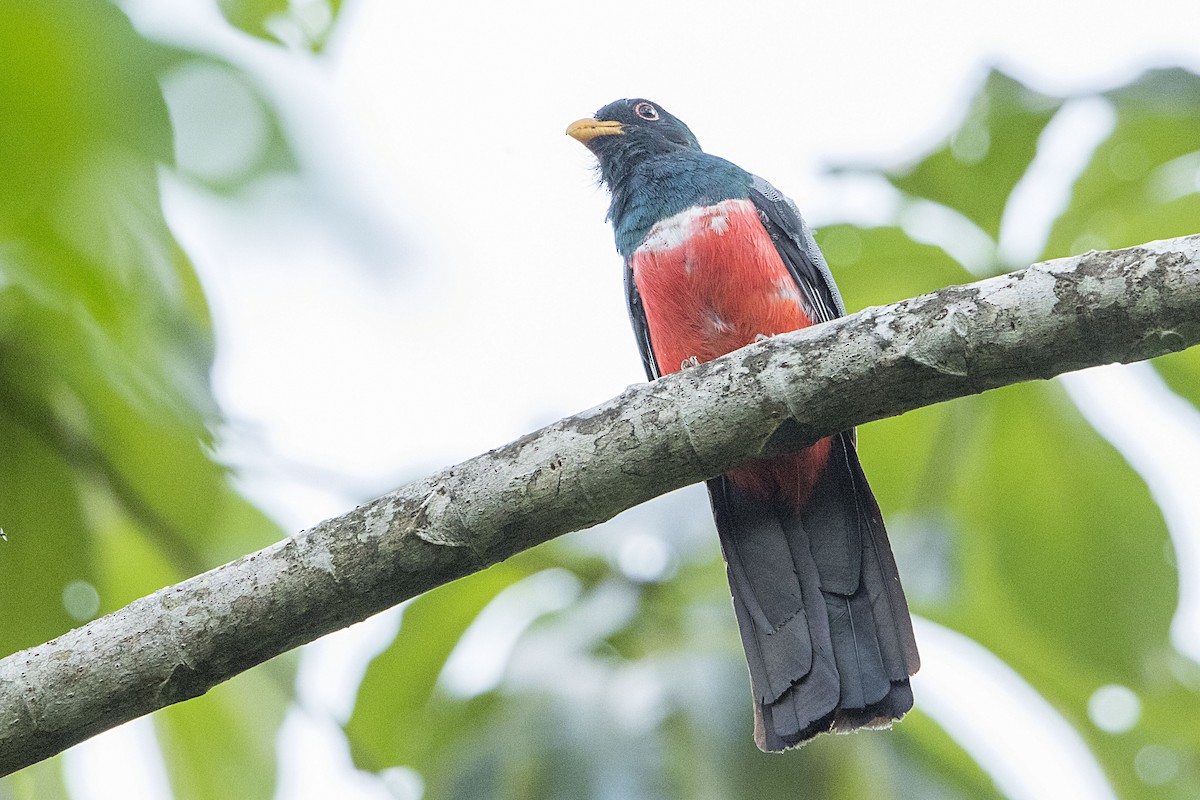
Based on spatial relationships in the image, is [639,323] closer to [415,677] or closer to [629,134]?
[629,134]

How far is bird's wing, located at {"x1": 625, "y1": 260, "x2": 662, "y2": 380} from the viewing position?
411 cm

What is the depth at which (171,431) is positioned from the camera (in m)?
3.00

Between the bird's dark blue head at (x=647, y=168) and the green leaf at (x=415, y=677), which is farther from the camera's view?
the bird's dark blue head at (x=647, y=168)

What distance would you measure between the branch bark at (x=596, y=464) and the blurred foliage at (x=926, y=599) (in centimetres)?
127

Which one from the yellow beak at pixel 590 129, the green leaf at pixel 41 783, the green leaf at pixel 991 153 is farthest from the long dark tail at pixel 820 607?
the green leaf at pixel 41 783

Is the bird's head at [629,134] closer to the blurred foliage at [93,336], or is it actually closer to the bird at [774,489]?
the bird at [774,489]

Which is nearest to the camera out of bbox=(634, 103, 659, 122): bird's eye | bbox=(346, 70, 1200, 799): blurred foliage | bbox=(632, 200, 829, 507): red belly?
bbox=(346, 70, 1200, 799): blurred foliage

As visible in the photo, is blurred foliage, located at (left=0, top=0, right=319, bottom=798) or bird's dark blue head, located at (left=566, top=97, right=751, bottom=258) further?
bird's dark blue head, located at (left=566, top=97, right=751, bottom=258)

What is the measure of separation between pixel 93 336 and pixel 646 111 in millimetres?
2548

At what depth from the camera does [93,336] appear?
294 centimetres

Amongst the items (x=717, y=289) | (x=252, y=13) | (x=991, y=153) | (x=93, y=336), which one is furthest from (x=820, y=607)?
(x=252, y=13)

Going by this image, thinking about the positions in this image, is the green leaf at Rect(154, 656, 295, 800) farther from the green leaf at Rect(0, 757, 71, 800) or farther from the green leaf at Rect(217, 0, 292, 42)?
the green leaf at Rect(217, 0, 292, 42)

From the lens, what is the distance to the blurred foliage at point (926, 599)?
11.3 feet

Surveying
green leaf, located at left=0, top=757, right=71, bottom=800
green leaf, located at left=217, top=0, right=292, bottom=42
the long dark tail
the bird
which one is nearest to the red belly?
the bird
